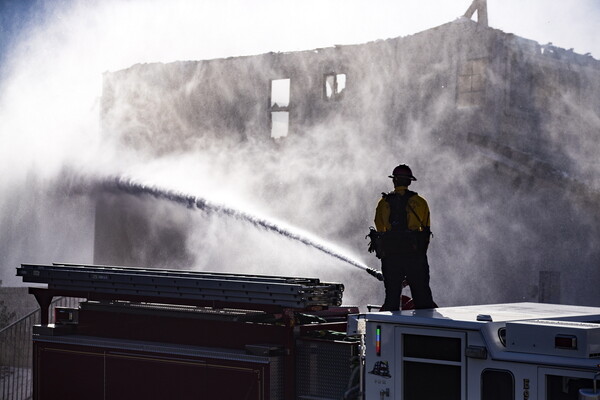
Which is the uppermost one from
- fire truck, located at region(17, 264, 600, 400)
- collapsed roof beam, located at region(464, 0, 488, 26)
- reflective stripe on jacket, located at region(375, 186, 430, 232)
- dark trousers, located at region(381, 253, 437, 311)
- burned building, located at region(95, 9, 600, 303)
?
collapsed roof beam, located at region(464, 0, 488, 26)

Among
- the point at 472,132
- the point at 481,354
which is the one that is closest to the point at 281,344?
the point at 481,354

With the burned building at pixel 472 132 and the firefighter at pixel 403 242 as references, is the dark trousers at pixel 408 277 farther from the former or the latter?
the burned building at pixel 472 132

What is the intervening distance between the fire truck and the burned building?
591 inches

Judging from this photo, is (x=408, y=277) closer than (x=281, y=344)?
No

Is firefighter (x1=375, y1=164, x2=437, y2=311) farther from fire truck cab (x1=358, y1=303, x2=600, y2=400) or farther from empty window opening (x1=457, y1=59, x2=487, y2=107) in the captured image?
empty window opening (x1=457, y1=59, x2=487, y2=107)

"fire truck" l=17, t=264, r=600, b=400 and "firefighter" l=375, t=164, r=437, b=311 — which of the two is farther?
"firefighter" l=375, t=164, r=437, b=311

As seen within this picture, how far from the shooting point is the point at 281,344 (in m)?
8.19

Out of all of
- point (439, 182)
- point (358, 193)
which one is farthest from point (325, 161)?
point (439, 182)

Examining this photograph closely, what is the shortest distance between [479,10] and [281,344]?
64.2ft

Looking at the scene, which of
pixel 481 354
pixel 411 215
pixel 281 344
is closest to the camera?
pixel 481 354

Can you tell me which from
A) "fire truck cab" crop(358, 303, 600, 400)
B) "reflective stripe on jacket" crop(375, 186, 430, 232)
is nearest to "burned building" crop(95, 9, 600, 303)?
"reflective stripe on jacket" crop(375, 186, 430, 232)

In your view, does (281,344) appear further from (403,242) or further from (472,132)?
(472,132)

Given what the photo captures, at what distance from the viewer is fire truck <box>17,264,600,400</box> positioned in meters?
5.71

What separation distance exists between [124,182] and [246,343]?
19.6 meters
